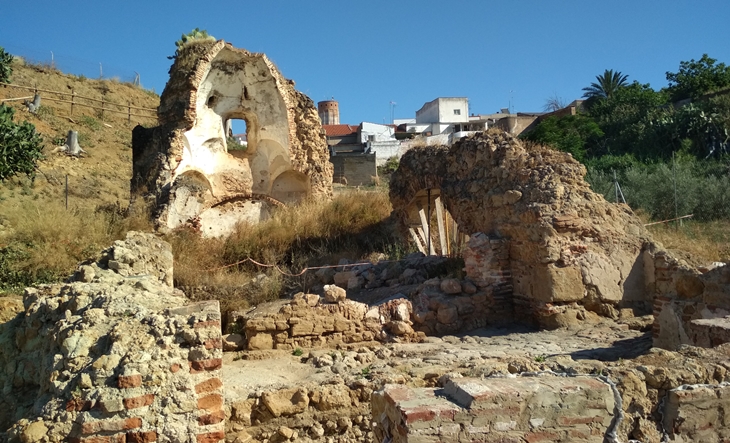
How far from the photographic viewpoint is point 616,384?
3.28m

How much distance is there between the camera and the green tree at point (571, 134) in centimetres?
2634

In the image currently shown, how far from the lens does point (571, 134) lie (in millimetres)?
28297

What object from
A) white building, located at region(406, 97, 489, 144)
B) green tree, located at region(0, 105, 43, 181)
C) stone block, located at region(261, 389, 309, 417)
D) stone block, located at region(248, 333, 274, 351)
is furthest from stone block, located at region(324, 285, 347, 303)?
white building, located at region(406, 97, 489, 144)

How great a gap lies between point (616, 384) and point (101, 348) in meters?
3.02

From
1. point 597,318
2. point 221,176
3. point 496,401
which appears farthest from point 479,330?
point 221,176

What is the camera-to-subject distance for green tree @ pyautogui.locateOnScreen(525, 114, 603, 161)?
2634cm

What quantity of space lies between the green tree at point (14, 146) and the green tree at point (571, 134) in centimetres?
2083

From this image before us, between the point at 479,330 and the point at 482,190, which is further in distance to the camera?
the point at 482,190

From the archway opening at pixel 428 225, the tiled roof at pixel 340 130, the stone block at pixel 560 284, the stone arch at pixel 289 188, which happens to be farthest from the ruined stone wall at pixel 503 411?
the tiled roof at pixel 340 130

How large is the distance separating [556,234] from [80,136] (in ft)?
79.9

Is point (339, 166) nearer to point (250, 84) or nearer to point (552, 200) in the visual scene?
point (250, 84)

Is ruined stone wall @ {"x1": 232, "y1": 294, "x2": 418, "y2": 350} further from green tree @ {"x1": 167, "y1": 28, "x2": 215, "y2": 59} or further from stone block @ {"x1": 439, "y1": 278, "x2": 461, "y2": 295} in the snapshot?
green tree @ {"x1": 167, "y1": 28, "x2": 215, "y2": 59}

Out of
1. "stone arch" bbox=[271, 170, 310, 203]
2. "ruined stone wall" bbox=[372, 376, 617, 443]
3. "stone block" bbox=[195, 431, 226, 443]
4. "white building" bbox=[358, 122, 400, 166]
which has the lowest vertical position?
"stone block" bbox=[195, 431, 226, 443]

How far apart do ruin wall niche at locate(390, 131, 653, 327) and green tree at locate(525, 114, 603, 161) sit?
58.2 ft
